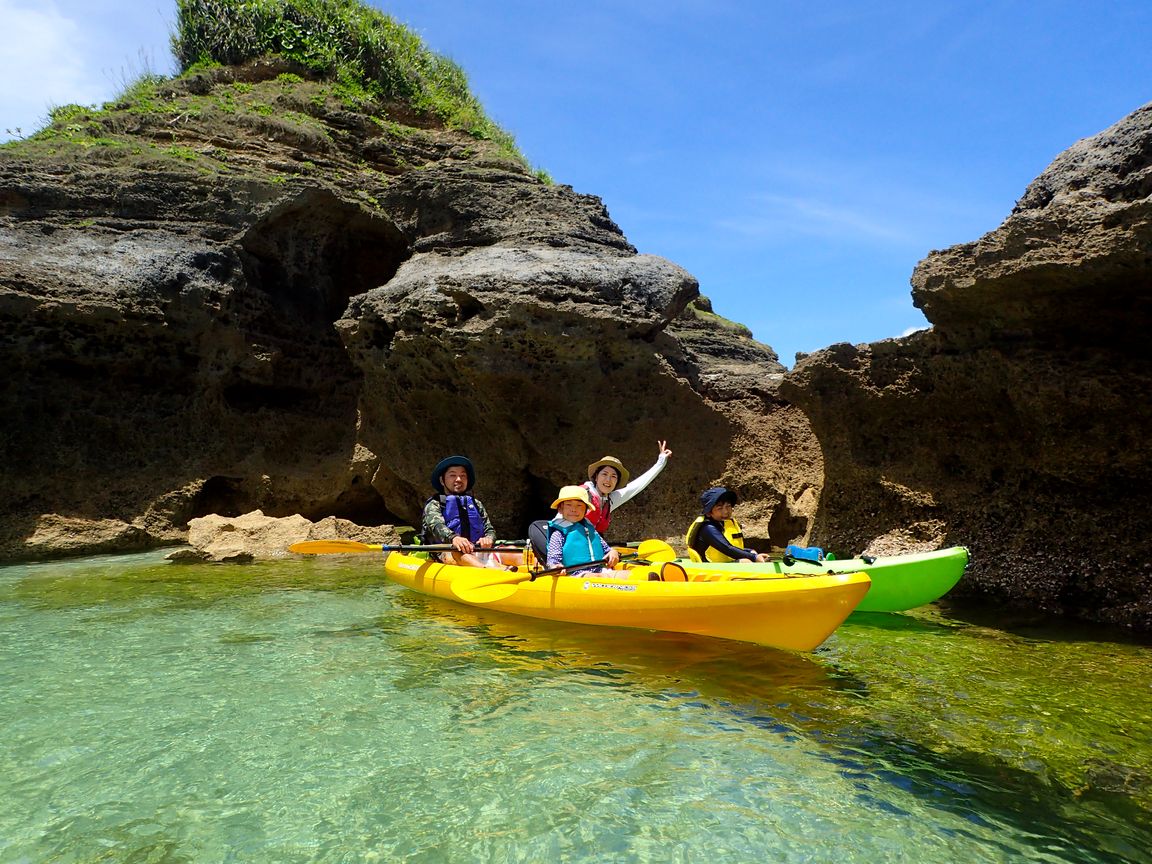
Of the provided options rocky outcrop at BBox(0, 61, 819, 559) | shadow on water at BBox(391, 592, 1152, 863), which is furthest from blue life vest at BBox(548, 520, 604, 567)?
rocky outcrop at BBox(0, 61, 819, 559)

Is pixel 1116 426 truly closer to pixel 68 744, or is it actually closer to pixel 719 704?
pixel 719 704

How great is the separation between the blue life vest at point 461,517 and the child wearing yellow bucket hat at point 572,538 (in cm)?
167

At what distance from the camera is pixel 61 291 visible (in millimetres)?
10945

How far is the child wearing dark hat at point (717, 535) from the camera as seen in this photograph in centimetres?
641

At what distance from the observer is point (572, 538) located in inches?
250

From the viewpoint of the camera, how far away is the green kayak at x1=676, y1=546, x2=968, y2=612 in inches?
238

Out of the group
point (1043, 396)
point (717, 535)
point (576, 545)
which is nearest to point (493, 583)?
point (576, 545)

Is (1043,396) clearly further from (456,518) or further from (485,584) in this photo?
(456,518)

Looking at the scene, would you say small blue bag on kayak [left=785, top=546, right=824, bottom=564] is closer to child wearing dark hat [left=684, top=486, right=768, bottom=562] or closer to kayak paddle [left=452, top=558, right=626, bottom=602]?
child wearing dark hat [left=684, top=486, right=768, bottom=562]

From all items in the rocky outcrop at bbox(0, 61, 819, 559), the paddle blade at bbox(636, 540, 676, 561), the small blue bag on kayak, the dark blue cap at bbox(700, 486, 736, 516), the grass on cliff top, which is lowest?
the paddle blade at bbox(636, 540, 676, 561)

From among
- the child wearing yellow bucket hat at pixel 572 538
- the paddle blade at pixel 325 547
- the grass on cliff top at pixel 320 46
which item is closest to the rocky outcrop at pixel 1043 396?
the child wearing yellow bucket hat at pixel 572 538

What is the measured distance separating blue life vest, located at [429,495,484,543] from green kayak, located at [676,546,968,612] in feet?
8.04

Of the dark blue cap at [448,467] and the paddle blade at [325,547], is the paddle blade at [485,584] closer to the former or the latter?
the dark blue cap at [448,467]

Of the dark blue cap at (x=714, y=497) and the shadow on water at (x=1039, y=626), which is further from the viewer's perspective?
the dark blue cap at (x=714, y=497)
